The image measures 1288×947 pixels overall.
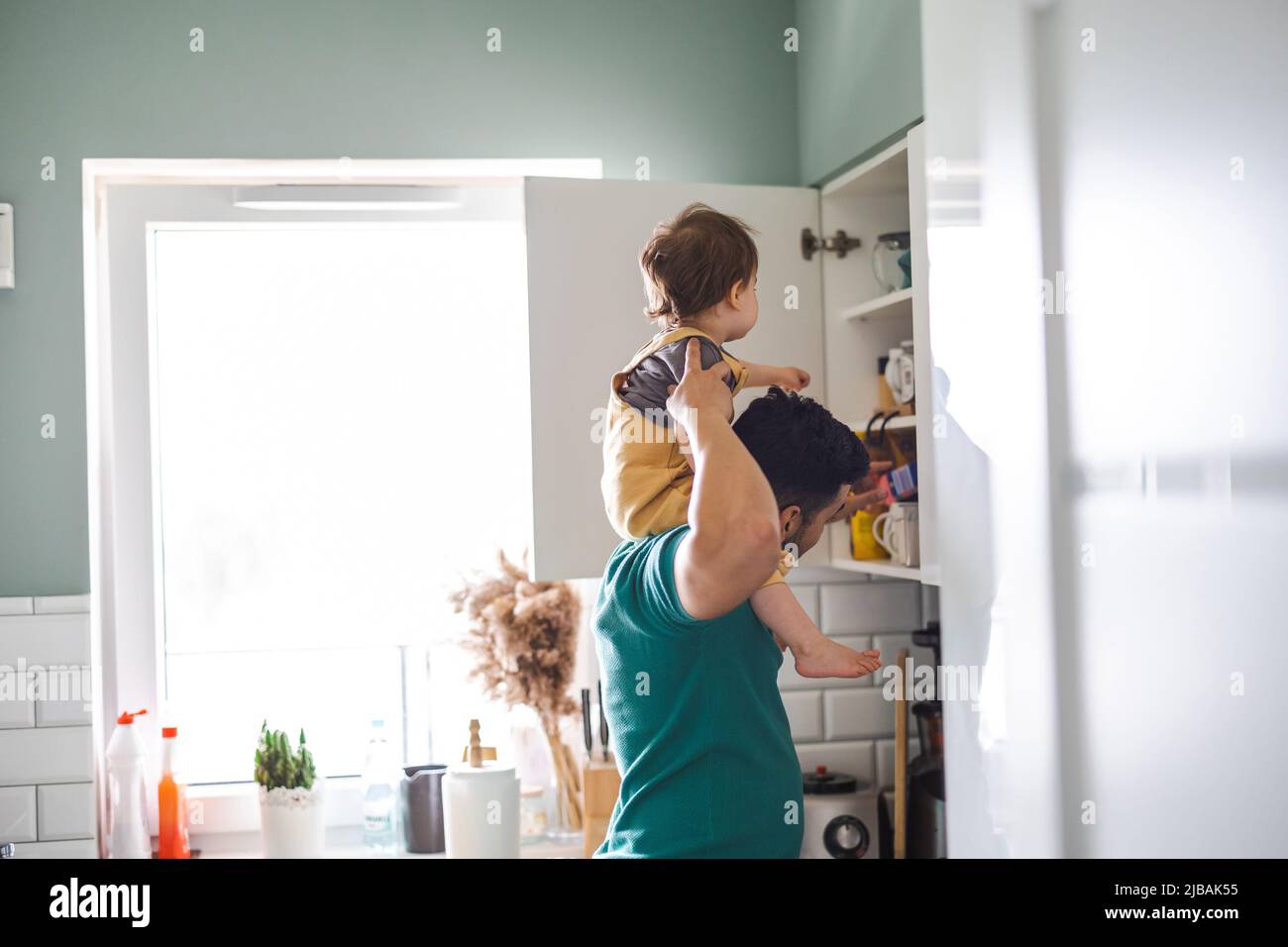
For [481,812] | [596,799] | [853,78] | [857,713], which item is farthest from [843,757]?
[853,78]

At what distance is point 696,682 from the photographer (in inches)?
26.1

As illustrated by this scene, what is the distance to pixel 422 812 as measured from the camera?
3.95 ft

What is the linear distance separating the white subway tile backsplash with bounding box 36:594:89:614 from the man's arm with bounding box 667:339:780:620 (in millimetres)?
848

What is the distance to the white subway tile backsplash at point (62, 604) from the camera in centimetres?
118

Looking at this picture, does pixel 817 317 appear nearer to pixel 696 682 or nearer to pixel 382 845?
pixel 696 682

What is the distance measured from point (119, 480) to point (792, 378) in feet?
2.90

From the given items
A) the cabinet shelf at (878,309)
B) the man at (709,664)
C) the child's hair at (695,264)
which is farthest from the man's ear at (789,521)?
the cabinet shelf at (878,309)

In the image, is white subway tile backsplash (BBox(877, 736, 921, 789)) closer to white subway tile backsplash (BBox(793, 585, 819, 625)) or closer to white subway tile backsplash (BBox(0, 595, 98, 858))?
white subway tile backsplash (BBox(793, 585, 819, 625))

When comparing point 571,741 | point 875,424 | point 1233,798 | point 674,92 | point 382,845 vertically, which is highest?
point 674,92

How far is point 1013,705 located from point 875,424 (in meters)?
0.37

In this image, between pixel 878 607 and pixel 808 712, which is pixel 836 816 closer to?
pixel 808 712

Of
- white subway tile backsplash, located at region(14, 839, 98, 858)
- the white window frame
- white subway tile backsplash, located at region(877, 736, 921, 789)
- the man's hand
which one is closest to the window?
the white window frame

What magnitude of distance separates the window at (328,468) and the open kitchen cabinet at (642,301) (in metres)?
0.18
